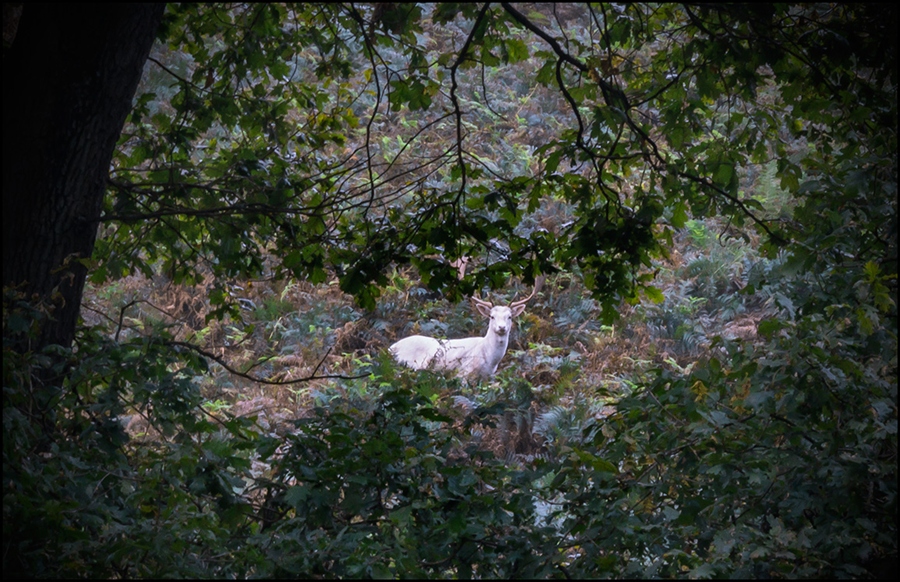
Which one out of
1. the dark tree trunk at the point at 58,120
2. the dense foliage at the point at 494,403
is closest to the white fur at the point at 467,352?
the dense foliage at the point at 494,403

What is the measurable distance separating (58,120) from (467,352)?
23.5ft

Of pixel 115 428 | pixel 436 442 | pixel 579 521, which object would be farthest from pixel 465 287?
pixel 115 428

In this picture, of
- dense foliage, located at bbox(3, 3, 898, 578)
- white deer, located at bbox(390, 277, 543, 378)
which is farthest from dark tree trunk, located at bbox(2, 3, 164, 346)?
white deer, located at bbox(390, 277, 543, 378)

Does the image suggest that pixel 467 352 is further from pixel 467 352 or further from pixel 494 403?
pixel 494 403

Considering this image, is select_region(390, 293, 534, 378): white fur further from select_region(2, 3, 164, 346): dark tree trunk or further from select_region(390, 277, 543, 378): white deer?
select_region(2, 3, 164, 346): dark tree trunk

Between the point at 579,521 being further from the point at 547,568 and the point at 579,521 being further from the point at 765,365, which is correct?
the point at 765,365

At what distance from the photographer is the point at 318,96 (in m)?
4.04

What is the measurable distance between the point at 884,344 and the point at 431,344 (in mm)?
7061

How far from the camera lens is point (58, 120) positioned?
262 centimetres

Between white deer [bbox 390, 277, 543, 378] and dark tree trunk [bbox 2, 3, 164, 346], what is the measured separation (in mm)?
6458

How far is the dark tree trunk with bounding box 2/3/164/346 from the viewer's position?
2.59 metres

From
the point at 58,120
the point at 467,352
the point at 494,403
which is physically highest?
the point at 467,352

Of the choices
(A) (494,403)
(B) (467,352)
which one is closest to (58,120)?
(A) (494,403)

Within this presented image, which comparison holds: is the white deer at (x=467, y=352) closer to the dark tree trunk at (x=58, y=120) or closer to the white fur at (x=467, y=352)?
the white fur at (x=467, y=352)
